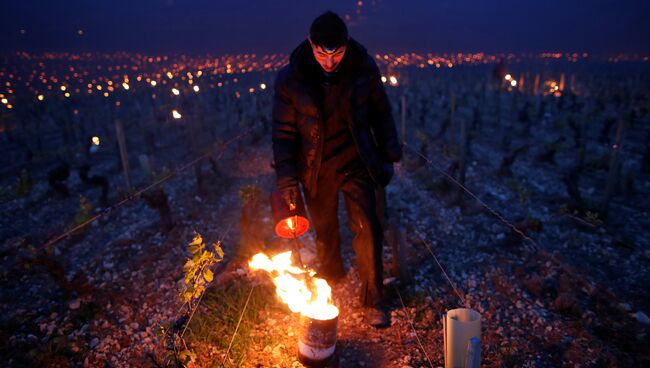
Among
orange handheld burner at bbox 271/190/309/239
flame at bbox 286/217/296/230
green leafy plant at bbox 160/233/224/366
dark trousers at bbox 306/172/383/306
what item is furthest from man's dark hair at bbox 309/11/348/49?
green leafy plant at bbox 160/233/224/366

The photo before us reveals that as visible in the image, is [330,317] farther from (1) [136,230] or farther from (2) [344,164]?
Result: (1) [136,230]

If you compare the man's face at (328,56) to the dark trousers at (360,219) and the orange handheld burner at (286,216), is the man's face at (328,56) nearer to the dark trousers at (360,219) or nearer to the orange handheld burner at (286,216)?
the dark trousers at (360,219)

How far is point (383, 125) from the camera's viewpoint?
12.6ft

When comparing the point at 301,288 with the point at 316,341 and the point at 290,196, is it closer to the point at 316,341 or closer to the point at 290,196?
the point at 316,341

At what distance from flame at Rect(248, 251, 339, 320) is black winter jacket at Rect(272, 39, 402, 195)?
2.36 ft

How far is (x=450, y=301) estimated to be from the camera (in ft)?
14.4

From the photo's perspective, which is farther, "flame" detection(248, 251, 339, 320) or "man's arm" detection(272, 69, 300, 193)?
"man's arm" detection(272, 69, 300, 193)

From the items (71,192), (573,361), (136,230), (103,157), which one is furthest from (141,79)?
(573,361)

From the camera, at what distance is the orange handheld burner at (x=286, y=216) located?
3.55 meters

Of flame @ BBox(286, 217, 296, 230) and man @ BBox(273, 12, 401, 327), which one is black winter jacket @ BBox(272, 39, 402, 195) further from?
flame @ BBox(286, 217, 296, 230)

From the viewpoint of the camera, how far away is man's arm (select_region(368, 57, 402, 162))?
147 inches

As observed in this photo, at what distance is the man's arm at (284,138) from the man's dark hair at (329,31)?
1.81ft

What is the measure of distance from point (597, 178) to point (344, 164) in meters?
9.13

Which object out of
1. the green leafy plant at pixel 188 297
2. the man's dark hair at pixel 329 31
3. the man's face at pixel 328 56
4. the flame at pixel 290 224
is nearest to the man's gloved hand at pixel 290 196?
the flame at pixel 290 224
